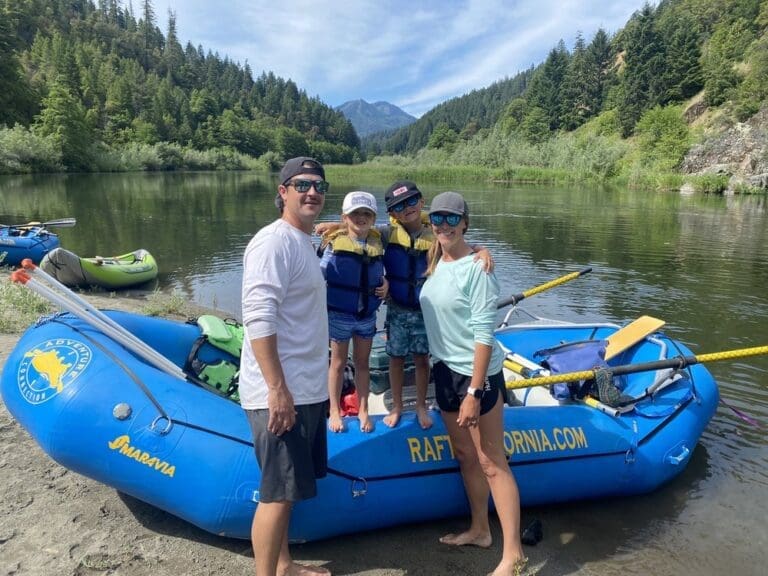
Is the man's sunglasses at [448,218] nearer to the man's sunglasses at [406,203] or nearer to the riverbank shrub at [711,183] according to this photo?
the man's sunglasses at [406,203]

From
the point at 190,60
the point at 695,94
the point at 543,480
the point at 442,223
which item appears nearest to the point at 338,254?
the point at 442,223

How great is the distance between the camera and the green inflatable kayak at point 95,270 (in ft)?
30.0

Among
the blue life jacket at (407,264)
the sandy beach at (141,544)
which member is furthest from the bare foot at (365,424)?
the blue life jacket at (407,264)

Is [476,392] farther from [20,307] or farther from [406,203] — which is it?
[20,307]

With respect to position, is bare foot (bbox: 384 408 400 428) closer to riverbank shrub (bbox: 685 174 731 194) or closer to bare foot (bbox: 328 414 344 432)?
bare foot (bbox: 328 414 344 432)

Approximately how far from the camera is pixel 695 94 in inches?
2199

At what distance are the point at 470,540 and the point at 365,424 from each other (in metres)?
0.95

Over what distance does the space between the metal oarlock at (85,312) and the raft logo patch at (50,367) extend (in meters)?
0.18

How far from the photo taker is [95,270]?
9.52 meters

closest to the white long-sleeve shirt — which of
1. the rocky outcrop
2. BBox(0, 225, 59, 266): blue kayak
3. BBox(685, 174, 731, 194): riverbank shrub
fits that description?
BBox(0, 225, 59, 266): blue kayak

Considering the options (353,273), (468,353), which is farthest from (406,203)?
(468,353)

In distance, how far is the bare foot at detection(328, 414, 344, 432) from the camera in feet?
10.5

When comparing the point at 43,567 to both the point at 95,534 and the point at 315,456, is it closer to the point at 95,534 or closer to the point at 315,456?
the point at 95,534

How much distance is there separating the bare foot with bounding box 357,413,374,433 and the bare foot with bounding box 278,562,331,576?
31.9 inches
